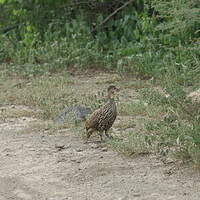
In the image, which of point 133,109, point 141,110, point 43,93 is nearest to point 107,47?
point 43,93

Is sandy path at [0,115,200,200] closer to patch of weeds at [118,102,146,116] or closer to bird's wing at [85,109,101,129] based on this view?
bird's wing at [85,109,101,129]

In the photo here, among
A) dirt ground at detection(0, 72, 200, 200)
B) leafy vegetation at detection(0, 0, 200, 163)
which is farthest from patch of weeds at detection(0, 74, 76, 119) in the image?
dirt ground at detection(0, 72, 200, 200)

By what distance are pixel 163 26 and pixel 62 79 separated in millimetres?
2080

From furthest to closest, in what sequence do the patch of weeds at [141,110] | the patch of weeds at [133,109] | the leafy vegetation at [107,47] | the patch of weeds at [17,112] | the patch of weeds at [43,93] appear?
the patch of weeds at [43,93], the patch of weeds at [17,112], the patch of weeds at [133,109], the patch of weeds at [141,110], the leafy vegetation at [107,47]

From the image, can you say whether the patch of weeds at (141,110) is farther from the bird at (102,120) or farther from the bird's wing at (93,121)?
the bird's wing at (93,121)

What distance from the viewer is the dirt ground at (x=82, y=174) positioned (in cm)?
695

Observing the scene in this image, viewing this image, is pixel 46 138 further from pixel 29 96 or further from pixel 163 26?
pixel 163 26

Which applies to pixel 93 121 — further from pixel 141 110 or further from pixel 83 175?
pixel 141 110

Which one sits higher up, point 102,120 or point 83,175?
point 102,120

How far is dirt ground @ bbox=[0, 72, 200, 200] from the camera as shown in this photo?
695 centimetres

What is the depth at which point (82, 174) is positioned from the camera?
762cm

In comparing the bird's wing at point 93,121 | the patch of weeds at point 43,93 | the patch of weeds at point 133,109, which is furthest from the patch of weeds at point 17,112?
the bird's wing at point 93,121

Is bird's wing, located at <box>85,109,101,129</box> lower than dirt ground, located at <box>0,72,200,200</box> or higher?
higher

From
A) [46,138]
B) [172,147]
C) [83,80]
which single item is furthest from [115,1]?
[172,147]
